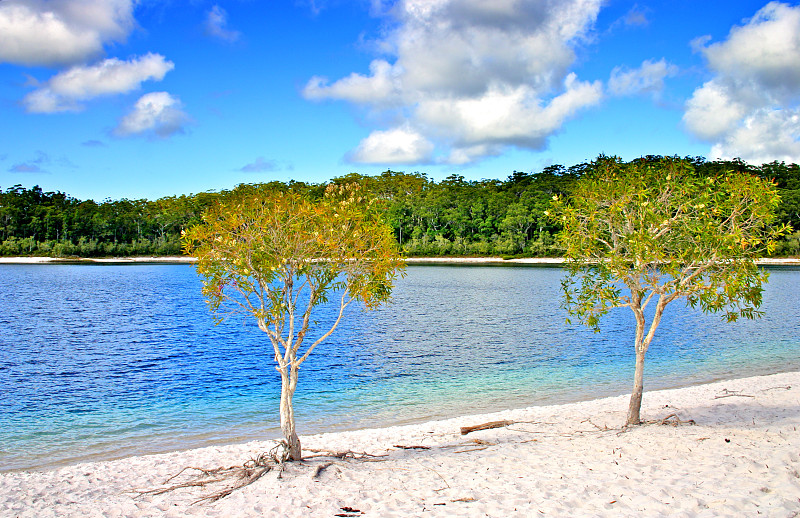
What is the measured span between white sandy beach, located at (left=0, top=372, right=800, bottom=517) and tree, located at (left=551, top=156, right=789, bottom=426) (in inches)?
90.5

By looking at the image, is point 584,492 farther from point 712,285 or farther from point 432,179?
point 432,179

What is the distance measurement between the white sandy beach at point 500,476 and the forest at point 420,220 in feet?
351

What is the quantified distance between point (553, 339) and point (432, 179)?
146808 mm

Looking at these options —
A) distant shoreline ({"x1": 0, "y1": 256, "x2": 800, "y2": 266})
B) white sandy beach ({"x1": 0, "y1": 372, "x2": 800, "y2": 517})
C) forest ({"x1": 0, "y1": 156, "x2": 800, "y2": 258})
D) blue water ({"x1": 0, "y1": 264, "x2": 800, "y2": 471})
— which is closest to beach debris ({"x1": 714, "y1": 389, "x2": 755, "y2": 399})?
white sandy beach ({"x1": 0, "y1": 372, "x2": 800, "y2": 517})

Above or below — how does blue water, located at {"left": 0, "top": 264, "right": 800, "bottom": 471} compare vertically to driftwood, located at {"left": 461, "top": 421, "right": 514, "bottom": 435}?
below

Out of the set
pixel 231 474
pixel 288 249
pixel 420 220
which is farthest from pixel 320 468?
pixel 420 220

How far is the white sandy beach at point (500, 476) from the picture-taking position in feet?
25.5

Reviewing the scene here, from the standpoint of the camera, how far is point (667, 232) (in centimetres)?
1210

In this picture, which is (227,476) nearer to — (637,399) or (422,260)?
(637,399)

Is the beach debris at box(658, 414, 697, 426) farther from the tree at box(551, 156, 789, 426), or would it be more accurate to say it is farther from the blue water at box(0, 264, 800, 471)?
the blue water at box(0, 264, 800, 471)

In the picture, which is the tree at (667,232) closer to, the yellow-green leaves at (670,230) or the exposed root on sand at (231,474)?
the yellow-green leaves at (670,230)

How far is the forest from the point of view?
405 feet

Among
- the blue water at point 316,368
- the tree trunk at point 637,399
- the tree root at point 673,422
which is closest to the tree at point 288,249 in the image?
the blue water at point 316,368

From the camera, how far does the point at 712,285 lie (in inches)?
449
